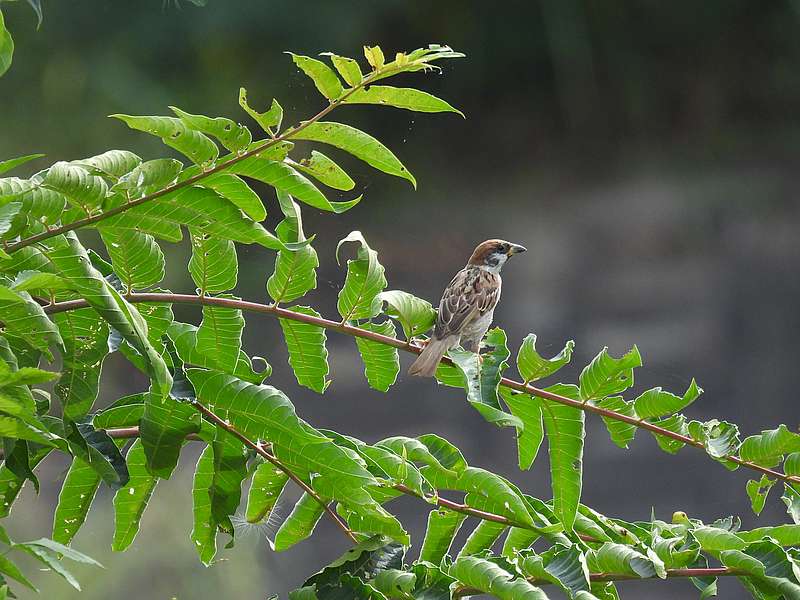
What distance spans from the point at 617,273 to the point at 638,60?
4.16 feet

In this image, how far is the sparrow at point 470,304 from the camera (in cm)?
82

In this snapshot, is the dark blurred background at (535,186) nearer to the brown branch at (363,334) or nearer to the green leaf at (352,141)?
the brown branch at (363,334)

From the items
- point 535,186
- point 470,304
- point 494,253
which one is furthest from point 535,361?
point 535,186

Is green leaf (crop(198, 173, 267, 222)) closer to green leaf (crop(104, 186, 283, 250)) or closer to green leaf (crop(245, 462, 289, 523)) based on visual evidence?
green leaf (crop(104, 186, 283, 250))

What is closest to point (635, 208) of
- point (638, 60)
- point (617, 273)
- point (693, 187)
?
point (693, 187)

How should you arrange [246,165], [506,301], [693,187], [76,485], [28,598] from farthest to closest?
1. [693,187]
2. [506,301]
3. [28,598]
4. [76,485]
5. [246,165]

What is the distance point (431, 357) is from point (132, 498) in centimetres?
25

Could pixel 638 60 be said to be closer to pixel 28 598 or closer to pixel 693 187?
pixel 693 187

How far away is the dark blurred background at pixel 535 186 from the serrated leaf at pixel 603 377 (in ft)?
5.41

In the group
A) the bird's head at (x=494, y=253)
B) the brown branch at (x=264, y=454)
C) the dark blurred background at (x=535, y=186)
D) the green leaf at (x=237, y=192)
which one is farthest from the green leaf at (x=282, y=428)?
the dark blurred background at (x=535, y=186)

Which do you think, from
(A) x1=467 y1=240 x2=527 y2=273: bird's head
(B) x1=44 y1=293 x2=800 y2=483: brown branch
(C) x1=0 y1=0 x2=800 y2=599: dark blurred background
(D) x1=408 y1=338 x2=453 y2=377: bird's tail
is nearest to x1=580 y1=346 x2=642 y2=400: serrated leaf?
(B) x1=44 y1=293 x2=800 y2=483: brown branch

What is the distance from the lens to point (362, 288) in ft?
2.27

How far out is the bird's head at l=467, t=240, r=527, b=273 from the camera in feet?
5.17

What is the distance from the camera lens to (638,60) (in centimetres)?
420
